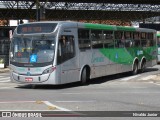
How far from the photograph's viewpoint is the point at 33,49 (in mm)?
17172

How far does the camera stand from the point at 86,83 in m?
20.3

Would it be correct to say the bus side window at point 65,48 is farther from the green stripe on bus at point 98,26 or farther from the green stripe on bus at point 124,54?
the green stripe on bus at point 124,54

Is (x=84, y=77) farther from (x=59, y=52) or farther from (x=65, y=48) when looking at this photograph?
(x=59, y=52)

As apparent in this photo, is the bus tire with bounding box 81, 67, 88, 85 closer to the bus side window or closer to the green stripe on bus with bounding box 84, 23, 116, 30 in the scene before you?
the bus side window

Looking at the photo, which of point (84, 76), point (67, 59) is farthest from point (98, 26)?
point (67, 59)

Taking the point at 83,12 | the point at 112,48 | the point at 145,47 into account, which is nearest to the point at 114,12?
the point at 83,12

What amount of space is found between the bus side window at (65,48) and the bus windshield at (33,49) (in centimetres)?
37

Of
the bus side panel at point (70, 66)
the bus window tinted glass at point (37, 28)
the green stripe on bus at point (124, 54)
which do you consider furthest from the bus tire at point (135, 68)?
the bus window tinted glass at point (37, 28)

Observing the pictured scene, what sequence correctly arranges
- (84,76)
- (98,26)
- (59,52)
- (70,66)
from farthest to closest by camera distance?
(98,26) < (84,76) < (70,66) < (59,52)

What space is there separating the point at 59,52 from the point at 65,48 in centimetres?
53

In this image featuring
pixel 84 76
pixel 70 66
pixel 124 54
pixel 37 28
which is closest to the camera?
pixel 37 28

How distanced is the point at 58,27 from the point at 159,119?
8.78 metres

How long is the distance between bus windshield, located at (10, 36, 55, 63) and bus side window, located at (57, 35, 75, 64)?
1.21 feet

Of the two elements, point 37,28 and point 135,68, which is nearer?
point 37,28
